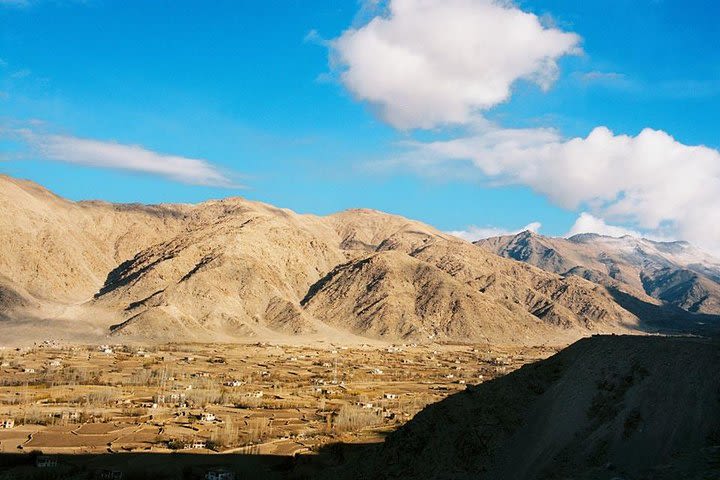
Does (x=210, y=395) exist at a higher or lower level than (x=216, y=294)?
lower

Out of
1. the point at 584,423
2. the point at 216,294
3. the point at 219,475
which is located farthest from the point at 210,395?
the point at 216,294

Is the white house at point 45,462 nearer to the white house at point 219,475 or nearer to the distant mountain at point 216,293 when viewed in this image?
the white house at point 219,475

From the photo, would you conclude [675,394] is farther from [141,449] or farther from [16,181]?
[16,181]

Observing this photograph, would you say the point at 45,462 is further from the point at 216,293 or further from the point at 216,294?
the point at 216,293

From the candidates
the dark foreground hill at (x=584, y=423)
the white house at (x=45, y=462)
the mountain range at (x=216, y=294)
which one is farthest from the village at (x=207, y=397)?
the mountain range at (x=216, y=294)

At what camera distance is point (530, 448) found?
25188mm

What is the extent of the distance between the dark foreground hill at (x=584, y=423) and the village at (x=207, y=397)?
1549 centimetres

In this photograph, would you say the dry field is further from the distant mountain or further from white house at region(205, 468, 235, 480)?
the distant mountain

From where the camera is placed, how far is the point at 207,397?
65.1m

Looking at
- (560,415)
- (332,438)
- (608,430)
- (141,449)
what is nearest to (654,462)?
(608,430)

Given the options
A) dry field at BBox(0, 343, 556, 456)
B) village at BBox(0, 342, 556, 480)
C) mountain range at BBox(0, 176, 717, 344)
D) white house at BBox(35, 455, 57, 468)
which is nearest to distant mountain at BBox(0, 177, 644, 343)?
mountain range at BBox(0, 176, 717, 344)

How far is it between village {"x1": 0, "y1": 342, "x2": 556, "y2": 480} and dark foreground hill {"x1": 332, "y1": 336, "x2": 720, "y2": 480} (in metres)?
15.5

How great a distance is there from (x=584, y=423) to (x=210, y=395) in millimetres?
49256

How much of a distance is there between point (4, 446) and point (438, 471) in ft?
110
